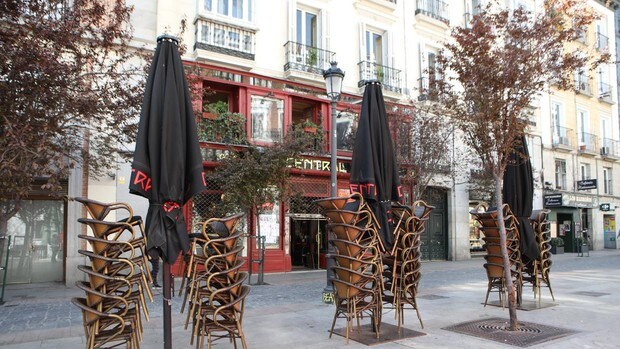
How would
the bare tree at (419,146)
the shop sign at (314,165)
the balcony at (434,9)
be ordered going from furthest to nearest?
the balcony at (434,9) → the bare tree at (419,146) → the shop sign at (314,165)

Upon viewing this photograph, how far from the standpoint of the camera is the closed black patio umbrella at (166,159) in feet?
14.7

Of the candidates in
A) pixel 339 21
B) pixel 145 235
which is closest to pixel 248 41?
pixel 339 21

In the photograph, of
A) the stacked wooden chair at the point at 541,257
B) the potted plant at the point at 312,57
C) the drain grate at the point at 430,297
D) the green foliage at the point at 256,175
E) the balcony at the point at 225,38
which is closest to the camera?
the stacked wooden chair at the point at 541,257

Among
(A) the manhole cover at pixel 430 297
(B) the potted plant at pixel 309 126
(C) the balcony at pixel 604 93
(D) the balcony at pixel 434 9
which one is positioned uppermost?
(D) the balcony at pixel 434 9

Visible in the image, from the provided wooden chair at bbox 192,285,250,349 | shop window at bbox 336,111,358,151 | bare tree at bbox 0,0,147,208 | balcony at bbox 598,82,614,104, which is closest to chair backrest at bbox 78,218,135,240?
wooden chair at bbox 192,285,250,349

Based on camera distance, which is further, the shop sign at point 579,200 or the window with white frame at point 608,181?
the window with white frame at point 608,181

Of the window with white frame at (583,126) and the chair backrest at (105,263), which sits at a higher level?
the window with white frame at (583,126)

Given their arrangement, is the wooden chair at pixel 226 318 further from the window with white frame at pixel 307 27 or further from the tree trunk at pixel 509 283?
the window with white frame at pixel 307 27

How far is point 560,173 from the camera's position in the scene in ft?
87.1

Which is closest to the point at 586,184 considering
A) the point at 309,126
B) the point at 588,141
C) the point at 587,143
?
the point at 587,143

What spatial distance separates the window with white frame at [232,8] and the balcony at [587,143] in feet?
70.2

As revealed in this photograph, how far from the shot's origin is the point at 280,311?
8406 millimetres

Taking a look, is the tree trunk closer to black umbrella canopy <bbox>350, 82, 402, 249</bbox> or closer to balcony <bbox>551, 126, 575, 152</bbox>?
black umbrella canopy <bbox>350, 82, 402, 249</bbox>

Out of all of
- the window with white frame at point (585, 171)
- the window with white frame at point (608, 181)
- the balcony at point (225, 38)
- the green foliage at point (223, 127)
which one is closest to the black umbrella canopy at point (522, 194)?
the green foliage at point (223, 127)
